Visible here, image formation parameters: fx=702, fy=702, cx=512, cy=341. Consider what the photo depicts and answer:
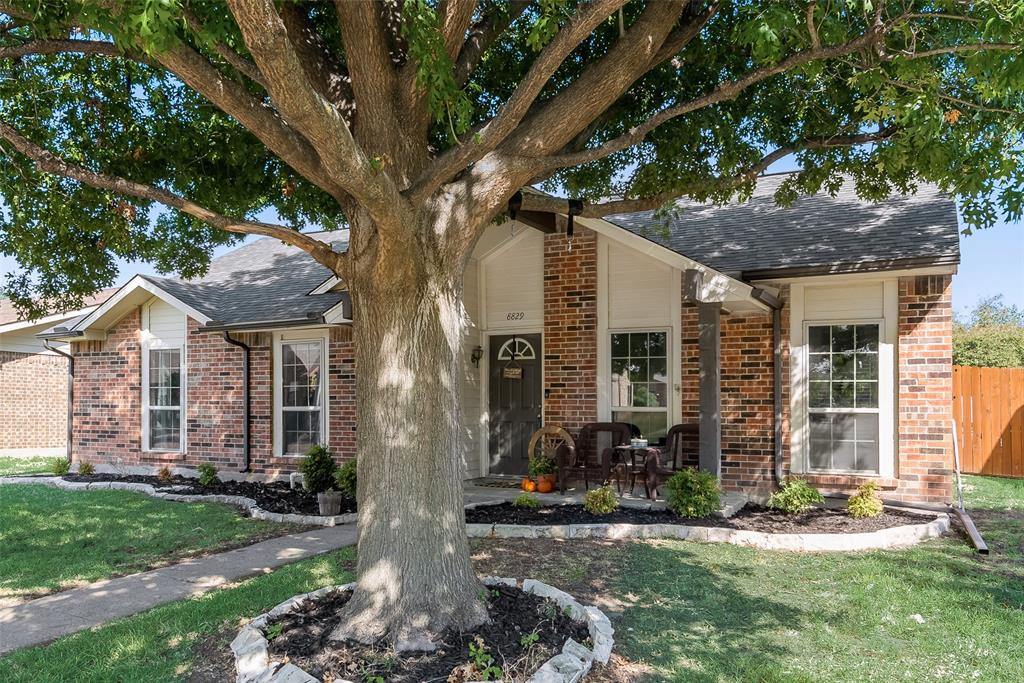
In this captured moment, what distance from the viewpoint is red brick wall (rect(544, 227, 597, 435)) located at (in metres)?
10.6

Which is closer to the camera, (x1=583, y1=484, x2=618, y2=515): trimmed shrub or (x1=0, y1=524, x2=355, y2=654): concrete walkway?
(x1=0, y1=524, x2=355, y2=654): concrete walkway

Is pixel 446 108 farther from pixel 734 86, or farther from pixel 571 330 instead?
pixel 571 330

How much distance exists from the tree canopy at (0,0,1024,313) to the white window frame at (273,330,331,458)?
3.43m

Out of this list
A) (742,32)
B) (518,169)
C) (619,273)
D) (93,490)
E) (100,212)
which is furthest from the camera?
(93,490)

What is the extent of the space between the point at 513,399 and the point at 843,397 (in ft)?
15.9

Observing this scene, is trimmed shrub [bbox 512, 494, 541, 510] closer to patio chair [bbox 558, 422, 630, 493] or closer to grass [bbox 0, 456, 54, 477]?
patio chair [bbox 558, 422, 630, 493]

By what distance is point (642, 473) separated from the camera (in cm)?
943

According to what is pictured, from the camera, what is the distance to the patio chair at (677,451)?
9443 millimetres

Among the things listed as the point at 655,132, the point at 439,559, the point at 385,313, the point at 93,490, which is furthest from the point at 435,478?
the point at 93,490

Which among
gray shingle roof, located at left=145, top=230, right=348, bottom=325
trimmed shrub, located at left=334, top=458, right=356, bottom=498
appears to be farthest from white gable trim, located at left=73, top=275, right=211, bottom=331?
trimmed shrub, located at left=334, top=458, right=356, bottom=498

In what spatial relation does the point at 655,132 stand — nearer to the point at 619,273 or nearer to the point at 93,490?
the point at 619,273

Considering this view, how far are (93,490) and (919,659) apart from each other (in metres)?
12.3

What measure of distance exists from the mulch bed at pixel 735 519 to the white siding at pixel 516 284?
11.2 feet

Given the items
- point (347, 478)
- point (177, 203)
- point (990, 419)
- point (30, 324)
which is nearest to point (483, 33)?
point (177, 203)
